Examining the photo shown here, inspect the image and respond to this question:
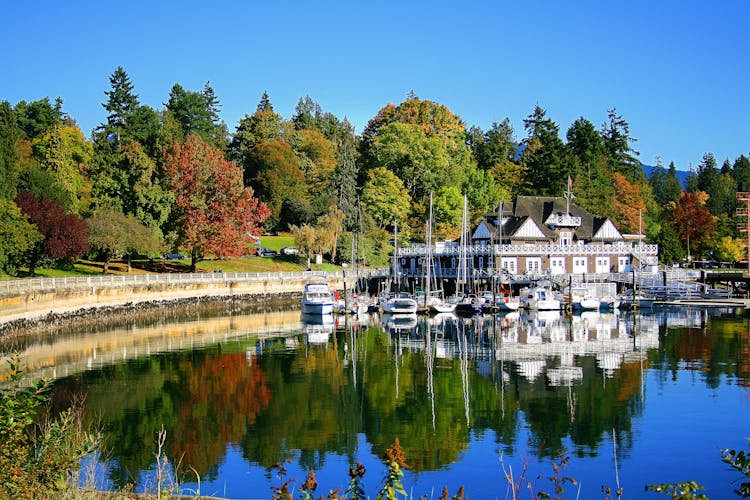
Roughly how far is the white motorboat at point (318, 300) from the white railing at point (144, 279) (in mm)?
13315

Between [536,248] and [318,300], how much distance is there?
77.5 feet

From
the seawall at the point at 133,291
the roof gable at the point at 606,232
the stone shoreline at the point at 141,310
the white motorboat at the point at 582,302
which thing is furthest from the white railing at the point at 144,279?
the white motorboat at the point at 582,302

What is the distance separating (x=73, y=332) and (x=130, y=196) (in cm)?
3143

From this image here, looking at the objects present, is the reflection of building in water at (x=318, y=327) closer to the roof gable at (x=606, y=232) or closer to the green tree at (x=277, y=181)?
the roof gable at (x=606, y=232)

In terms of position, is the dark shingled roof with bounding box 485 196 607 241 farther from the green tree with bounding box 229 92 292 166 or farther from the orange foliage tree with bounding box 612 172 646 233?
the green tree with bounding box 229 92 292 166

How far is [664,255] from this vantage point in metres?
103

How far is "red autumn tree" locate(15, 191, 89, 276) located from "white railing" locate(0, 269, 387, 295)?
446 centimetres

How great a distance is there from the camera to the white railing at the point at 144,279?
54906 mm

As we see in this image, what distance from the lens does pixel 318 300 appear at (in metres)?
67.6

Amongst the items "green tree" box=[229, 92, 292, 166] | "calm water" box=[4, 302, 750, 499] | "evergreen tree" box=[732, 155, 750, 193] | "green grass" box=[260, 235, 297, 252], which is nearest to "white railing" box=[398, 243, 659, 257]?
"calm water" box=[4, 302, 750, 499]

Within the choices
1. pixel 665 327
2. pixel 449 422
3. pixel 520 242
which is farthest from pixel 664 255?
pixel 449 422

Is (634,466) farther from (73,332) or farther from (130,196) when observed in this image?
(130,196)

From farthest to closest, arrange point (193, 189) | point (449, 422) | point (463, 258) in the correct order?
1. point (193, 189)
2. point (463, 258)
3. point (449, 422)

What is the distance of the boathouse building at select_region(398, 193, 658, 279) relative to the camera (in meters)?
78.5
